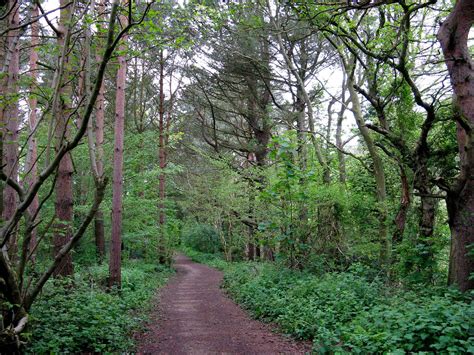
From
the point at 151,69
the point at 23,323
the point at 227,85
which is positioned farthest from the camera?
the point at 151,69

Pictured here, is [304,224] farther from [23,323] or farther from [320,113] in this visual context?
[320,113]

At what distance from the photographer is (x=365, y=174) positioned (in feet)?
36.2

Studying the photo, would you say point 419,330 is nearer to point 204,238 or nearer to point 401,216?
point 401,216

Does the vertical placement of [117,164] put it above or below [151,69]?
below

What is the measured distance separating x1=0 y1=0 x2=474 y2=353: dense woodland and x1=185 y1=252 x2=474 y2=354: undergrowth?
1.4 inches

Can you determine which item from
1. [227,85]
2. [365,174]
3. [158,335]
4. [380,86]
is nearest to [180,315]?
[158,335]

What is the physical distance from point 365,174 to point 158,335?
762cm

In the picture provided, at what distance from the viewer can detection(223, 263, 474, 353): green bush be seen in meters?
4.11

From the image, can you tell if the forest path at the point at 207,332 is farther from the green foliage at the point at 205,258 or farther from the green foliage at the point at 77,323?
the green foliage at the point at 205,258

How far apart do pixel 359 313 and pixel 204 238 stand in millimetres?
24090

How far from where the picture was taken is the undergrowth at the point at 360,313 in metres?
4.11

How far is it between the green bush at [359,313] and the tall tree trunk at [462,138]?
57 cm

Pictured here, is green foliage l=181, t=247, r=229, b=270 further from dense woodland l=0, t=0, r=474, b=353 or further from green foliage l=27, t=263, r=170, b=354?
green foliage l=27, t=263, r=170, b=354

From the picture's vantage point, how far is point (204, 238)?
29.4 meters
